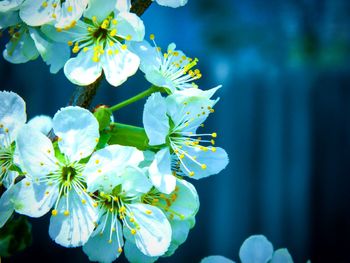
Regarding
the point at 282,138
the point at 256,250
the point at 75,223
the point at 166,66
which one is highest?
the point at 166,66

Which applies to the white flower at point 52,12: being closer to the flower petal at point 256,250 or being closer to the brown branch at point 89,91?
the brown branch at point 89,91

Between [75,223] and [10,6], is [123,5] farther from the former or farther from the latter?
[75,223]

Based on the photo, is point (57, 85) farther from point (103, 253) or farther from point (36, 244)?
point (103, 253)

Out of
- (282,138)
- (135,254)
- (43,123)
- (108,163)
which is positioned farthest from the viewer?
(282,138)

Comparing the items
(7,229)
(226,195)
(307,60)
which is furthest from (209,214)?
(7,229)

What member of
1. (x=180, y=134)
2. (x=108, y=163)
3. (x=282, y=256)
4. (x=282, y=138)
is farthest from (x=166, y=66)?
(x=282, y=138)

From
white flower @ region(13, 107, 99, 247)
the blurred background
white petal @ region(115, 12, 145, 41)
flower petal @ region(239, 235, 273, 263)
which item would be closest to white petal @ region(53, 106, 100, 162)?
white flower @ region(13, 107, 99, 247)

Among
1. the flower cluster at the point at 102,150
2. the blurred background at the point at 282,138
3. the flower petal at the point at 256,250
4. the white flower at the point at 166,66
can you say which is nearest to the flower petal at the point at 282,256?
the flower petal at the point at 256,250
